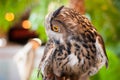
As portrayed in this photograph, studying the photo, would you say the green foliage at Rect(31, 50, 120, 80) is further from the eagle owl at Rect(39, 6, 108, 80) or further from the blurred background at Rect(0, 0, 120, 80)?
the eagle owl at Rect(39, 6, 108, 80)

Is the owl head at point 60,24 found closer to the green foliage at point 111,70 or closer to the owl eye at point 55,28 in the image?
the owl eye at point 55,28

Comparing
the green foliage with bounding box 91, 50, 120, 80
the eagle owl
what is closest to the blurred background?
the green foliage with bounding box 91, 50, 120, 80

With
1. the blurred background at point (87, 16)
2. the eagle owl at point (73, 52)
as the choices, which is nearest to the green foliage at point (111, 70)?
the blurred background at point (87, 16)

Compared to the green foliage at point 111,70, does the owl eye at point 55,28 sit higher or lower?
higher

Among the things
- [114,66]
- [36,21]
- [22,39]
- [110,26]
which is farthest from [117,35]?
[22,39]

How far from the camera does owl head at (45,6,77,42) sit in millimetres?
267

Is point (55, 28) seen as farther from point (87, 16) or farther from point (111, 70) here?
point (87, 16)

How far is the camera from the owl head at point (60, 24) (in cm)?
27

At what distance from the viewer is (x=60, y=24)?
268mm

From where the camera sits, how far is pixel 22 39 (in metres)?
4.44

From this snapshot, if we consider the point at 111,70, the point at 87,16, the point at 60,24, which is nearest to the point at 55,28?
the point at 60,24

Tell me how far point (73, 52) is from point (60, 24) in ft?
0.11

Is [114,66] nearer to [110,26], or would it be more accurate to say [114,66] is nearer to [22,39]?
[110,26]

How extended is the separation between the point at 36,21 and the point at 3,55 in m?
3.03
